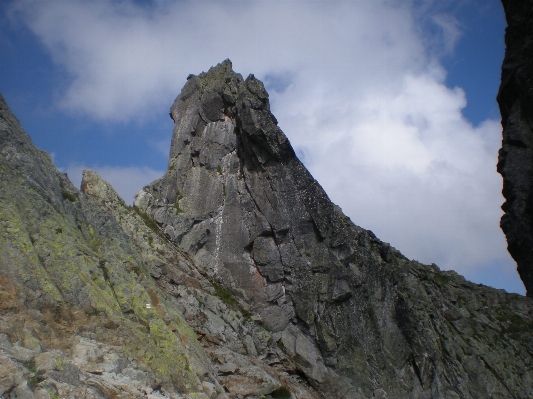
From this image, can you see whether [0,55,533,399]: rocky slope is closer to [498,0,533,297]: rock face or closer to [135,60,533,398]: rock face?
[135,60,533,398]: rock face

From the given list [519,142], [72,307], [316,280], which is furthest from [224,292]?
[519,142]

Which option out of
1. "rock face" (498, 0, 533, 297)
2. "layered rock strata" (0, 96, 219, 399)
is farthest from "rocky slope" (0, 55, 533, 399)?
"rock face" (498, 0, 533, 297)

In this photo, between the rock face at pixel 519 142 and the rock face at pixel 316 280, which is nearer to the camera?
the rock face at pixel 316 280

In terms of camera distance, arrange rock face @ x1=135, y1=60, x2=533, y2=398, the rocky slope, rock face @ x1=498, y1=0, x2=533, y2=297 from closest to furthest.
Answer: the rocky slope < rock face @ x1=135, y1=60, x2=533, y2=398 < rock face @ x1=498, y1=0, x2=533, y2=297

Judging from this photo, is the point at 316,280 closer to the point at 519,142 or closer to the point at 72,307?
the point at 72,307

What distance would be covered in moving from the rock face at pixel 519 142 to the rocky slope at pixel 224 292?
206 inches

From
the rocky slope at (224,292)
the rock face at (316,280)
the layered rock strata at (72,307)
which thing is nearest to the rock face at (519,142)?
the rocky slope at (224,292)

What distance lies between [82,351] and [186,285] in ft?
44.8

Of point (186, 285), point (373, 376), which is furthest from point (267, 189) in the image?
point (373, 376)

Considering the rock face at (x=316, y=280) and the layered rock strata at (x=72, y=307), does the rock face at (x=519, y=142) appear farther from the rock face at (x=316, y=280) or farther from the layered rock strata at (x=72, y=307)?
the layered rock strata at (x=72, y=307)

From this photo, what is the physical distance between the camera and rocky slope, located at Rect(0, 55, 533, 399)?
13.5m

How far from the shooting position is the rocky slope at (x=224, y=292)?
13531mm

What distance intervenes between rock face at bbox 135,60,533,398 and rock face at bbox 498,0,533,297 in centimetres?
→ 647

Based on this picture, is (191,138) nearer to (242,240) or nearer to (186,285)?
(242,240)
